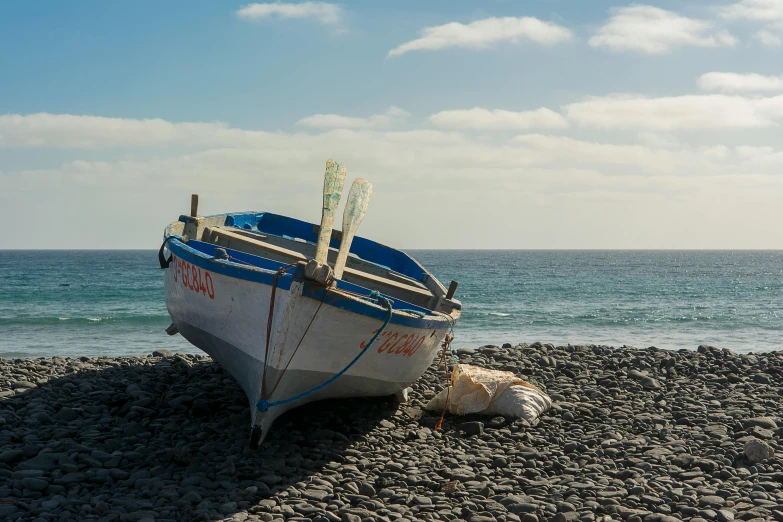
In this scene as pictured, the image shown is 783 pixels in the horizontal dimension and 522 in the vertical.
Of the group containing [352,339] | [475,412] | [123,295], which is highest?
[352,339]

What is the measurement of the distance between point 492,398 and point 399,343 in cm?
172

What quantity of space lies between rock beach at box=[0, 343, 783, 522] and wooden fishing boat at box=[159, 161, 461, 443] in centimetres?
57

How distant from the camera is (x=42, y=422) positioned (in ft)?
24.2

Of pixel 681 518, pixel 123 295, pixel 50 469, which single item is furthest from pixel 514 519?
pixel 123 295

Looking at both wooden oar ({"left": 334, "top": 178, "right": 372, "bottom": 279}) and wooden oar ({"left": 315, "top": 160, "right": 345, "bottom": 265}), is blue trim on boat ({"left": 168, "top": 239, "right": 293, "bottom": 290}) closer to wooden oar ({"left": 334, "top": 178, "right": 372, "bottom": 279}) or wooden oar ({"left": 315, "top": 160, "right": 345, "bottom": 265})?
wooden oar ({"left": 315, "top": 160, "right": 345, "bottom": 265})

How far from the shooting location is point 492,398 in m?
8.31

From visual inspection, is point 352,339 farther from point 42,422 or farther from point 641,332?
point 641,332

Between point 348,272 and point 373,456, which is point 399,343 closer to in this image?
point 373,456

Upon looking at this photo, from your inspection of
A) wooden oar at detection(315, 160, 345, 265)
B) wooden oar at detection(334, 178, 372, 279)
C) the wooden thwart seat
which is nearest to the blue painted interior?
wooden oar at detection(334, 178, 372, 279)

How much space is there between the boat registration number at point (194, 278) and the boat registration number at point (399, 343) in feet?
6.07

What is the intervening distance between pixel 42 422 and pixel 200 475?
8.31 feet

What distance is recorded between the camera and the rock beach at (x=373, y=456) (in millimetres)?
5516

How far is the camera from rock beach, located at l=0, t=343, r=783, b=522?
552 cm

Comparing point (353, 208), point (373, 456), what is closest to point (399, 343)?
point (373, 456)
